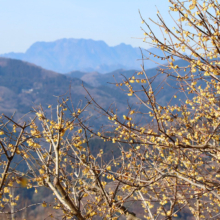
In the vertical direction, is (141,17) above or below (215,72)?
above

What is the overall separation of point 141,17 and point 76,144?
128 inches

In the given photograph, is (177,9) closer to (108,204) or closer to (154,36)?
(154,36)

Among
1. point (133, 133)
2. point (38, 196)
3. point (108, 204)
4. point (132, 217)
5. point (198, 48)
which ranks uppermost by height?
point (198, 48)

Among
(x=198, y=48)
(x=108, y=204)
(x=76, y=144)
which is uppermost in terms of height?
(x=198, y=48)

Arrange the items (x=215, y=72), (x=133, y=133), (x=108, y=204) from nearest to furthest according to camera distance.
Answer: (x=215, y=72)
(x=133, y=133)
(x=108, y=204)

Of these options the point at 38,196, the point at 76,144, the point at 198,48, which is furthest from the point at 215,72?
the point at 38,196

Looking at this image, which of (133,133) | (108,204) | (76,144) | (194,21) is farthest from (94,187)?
(194,21)

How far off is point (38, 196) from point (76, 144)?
96044 millimetres

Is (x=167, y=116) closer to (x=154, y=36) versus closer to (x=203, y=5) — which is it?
(x=154, y=36)

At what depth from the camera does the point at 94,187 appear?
7.53m

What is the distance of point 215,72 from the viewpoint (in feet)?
15.5

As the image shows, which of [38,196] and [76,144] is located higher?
[76,144]

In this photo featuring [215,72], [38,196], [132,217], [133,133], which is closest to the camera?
[215,72]

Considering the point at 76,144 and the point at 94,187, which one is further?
the point at 94,187
